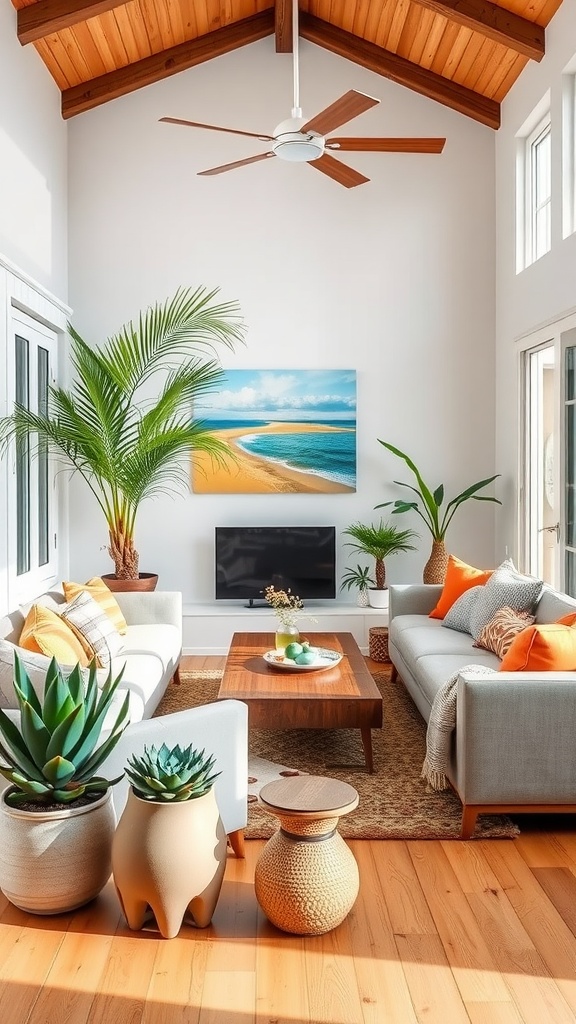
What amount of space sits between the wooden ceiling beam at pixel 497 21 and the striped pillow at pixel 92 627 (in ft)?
13.0

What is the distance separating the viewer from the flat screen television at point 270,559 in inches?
254

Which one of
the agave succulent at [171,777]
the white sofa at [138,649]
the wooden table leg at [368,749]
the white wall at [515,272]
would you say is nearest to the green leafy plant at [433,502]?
the white wall at [515,272]

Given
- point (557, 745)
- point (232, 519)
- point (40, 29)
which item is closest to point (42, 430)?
point (232, 519)

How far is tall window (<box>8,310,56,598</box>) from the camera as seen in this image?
5.13 m

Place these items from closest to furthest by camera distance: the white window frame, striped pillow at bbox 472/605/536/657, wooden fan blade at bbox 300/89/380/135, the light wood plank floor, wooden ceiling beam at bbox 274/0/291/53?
the light wood plank floor → wooden fan blade at bbox 300/89/380/135 → striped pillow at bbox 472/605/536/657 → the white window frame → wooden ceiling beam at bbox 274/0/291/53

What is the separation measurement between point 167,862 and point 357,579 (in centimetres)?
414

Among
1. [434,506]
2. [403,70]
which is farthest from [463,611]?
[403,70]

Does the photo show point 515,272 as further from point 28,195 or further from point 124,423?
point 28,195

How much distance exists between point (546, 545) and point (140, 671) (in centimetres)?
300

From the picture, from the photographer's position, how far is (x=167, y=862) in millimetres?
2438

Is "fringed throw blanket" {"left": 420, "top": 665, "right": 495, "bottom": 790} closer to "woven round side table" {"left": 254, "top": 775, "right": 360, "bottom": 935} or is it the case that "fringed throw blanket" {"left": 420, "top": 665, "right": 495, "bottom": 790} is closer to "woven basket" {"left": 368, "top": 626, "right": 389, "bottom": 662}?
"woven round side table" {"left": 254, "top": 775, "right": 360, "bottom": 935}

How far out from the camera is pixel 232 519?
6.58m

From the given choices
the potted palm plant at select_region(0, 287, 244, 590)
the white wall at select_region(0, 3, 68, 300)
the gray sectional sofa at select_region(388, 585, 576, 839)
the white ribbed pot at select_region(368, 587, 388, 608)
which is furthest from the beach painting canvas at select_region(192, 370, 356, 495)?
the gray sectional sofa at select_region(388, 585, 576, 839)

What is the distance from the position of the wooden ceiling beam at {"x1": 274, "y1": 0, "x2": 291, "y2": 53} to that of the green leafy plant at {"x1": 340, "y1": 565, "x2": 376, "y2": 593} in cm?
372
